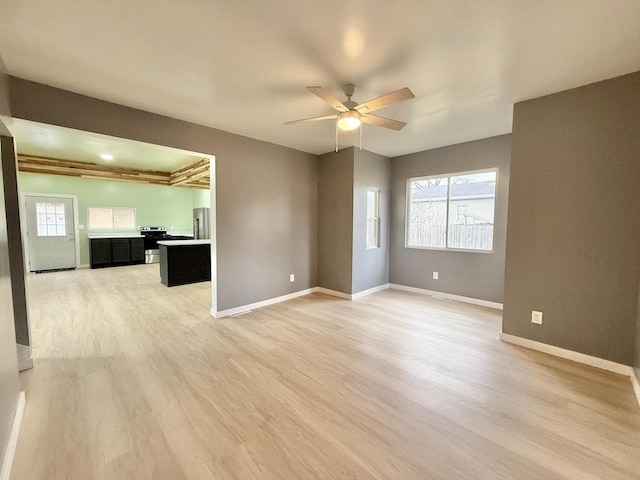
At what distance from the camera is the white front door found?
6.43m

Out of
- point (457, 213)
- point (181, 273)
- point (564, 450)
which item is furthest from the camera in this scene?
point (181, 273)

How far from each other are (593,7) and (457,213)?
3124 mm

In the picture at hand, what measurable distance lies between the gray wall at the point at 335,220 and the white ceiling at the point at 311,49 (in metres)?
1.67

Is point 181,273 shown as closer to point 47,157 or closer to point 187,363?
point 187,363

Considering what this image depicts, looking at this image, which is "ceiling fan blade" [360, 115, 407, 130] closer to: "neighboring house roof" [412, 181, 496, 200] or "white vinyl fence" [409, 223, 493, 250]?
"neighboring house roof" [412, 181, 496, 200]

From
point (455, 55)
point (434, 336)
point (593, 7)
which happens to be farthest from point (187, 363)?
point (593, 7)

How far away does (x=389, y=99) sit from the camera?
2068mm

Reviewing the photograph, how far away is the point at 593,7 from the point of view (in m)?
1.52

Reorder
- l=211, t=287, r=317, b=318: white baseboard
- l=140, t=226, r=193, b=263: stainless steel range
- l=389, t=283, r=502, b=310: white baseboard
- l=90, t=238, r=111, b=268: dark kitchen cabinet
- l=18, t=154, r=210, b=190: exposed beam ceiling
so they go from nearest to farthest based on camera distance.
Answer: l=211, t=287, r=317, b=318: white baseboard
l=389, t=283, r=502, b=310: white baseboard
l=18, t=154, r=210, b=190: exposed beam ceiling
l=90, t=238, r=111, b=268: dark kitchen cabinet
l=140, t=226, r=193, b=263: stainless steel range

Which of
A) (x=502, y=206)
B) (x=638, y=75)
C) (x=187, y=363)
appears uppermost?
(x=638, y=75)

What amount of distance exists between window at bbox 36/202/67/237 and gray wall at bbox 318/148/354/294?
708 cm

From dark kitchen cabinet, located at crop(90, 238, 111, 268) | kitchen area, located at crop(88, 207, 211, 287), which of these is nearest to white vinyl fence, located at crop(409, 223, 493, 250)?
kitchen area, located at crop(88, 207, 211, 287)

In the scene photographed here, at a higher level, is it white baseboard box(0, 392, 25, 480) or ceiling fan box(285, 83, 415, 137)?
ceiling fan box(285, 83, 415, 137)

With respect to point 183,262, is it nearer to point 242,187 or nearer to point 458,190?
point 242,187
